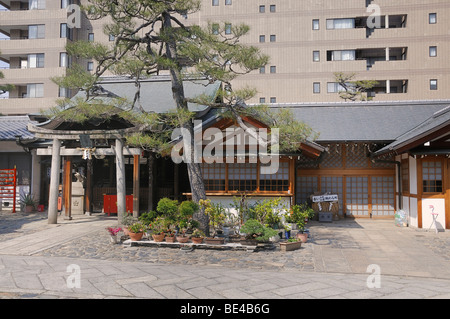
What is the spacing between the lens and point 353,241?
35.3 ft

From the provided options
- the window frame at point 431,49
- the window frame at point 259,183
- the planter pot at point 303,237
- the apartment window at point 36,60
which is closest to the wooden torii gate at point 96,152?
the window frame at point 259,183

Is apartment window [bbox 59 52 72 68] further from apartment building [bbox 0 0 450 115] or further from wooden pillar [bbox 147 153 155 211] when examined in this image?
wooden pillar [bbox 147 153 155 211]

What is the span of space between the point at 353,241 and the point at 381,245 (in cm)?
81

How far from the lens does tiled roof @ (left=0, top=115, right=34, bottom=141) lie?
17031mm

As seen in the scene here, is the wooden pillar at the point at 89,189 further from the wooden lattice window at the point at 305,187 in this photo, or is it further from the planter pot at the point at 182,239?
the wooden lattice window at the point at 305,187

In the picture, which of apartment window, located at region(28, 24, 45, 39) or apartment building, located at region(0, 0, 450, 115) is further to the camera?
apartment window, located at region(28, 24, 45, 39)

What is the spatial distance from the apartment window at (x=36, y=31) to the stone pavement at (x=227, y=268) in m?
27.9

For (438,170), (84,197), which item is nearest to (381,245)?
(438,170)

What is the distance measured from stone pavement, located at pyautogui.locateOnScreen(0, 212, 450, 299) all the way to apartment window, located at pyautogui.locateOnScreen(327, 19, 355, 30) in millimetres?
25232

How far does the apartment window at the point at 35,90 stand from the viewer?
3372cm

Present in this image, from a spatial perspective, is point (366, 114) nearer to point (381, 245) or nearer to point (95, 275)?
point (381, 245)

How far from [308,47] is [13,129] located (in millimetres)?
24725

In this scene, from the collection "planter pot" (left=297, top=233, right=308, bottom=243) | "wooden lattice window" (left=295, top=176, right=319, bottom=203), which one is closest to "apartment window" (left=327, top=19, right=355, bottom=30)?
"wooden lattice window" (left=295, top=176, right=319, bottom=203)

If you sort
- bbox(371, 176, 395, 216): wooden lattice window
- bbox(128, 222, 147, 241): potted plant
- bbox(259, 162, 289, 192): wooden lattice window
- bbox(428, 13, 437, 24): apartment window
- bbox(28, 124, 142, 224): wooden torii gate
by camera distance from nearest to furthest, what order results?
bbox(128, 222, 147, 241): potted plant, bbox(28, 124, 142, 224): wooden torii gate, bbox(259, 162, 289, 192): wooden lattice window, bbox(371, 176, 395, 216): wooden lattice window, bbox(428, 13, 437, 24): apartment window
